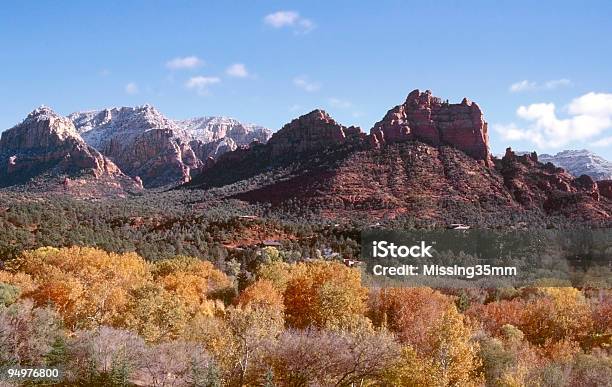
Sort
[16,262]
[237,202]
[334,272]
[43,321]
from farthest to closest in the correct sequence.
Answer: [237,202]
[16,262]
[334,272]
[43,321]

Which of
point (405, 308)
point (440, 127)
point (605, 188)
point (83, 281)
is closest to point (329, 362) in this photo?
point (405, 308)

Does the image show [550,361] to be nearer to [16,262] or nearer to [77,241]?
[16,262]

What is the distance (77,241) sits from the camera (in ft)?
210

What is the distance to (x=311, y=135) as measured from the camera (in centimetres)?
14925

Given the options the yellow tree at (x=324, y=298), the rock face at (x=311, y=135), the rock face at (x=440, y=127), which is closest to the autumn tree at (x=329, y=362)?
the yellow tree at (x=324, y=298)

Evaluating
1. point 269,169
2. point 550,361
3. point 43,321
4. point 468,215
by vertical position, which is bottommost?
point 550,361

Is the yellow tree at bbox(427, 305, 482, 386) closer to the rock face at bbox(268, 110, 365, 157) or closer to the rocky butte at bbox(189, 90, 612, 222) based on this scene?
the rocky butte at bbox(189, 90, 612, 222)

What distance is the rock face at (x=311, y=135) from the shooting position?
469 ft

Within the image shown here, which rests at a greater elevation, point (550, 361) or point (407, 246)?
point (407, 246)

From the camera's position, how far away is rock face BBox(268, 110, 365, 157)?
143 m

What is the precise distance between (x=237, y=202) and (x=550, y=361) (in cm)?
9268

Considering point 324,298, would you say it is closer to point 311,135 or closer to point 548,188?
point 548,188

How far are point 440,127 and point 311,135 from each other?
3516 cm

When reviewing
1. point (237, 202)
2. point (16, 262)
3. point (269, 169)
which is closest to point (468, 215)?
point (237, 202)
